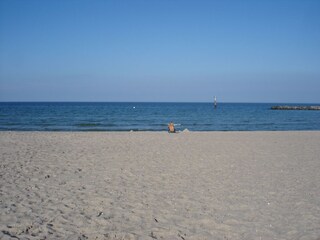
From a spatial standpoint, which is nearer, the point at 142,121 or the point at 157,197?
the point at 157,197

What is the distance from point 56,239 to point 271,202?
4.20 m

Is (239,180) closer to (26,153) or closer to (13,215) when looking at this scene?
(13,215)

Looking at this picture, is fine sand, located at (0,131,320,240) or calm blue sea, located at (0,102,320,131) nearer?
fine sand, located at (0,131,320,240)

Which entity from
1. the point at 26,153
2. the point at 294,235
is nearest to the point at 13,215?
the point at 294,235

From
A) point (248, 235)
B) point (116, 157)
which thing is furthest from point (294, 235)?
point (116, 157)

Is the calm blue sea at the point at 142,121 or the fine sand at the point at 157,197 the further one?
the calm blue sea at the point at 142,121

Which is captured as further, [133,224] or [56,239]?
[133,224]

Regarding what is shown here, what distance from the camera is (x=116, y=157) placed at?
38.0ft

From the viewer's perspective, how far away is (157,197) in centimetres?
657

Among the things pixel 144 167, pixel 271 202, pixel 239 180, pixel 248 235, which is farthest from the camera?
pixel 144 167

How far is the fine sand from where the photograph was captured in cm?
488

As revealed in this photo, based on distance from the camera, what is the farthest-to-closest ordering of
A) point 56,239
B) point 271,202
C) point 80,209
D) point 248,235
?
point 271,202, point 80,209, point 248,235, point 56,239

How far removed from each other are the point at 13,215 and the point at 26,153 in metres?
7.17

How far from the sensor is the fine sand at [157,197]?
16.0ft
